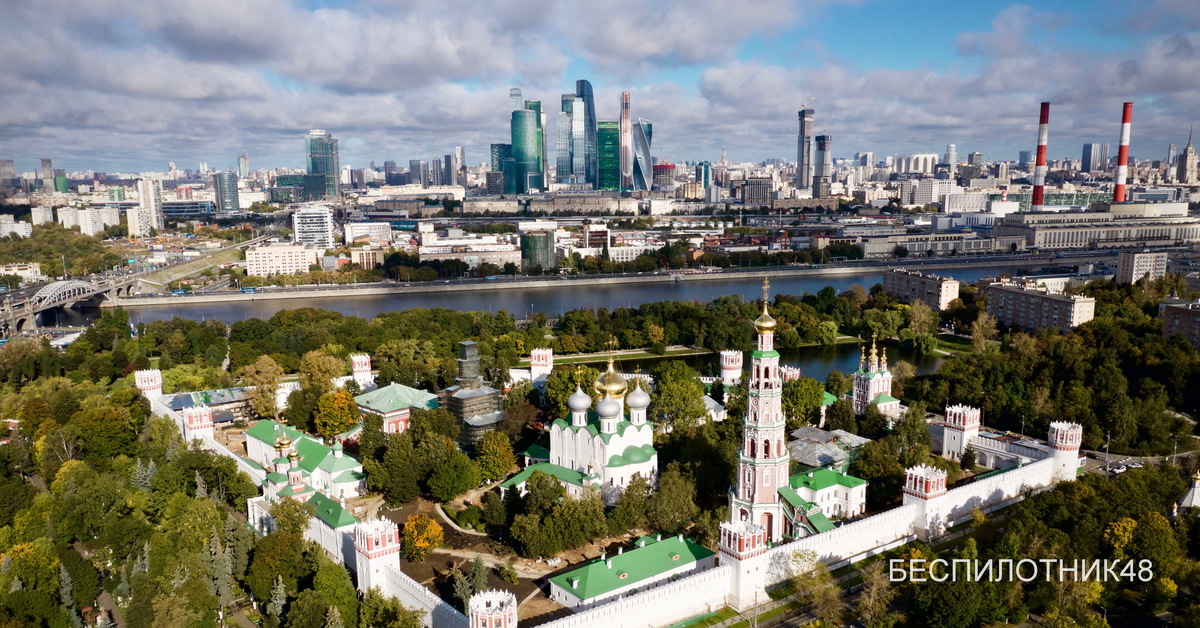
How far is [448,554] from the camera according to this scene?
1101 centimetres

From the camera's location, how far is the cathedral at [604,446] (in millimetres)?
12641

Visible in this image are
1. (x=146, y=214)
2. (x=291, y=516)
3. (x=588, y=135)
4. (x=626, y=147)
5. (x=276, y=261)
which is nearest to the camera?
(x=291, y=516)

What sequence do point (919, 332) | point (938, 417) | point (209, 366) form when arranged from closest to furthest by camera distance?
point (938, 417) → point (209, 366) → point (919, 332)

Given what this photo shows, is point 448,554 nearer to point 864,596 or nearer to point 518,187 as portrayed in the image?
point 864,596

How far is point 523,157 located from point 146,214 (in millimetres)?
43127

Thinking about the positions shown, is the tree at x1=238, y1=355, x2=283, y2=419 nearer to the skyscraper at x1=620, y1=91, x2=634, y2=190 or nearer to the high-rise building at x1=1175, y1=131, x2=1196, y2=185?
the skyscraper at x1=620, y1=91, x2=634, y2=190

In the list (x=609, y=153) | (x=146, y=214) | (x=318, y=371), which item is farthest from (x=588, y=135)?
(x=318, y=371)

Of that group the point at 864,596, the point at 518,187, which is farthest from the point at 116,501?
the point at 518,187

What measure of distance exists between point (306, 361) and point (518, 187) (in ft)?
266

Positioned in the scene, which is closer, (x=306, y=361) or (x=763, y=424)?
(x=763, y=424)

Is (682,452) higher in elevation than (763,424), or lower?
lower

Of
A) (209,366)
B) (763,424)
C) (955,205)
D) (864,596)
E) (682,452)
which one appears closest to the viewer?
(864,596)

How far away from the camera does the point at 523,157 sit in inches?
3834

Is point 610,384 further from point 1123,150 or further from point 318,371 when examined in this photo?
point 1123,150
